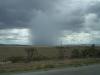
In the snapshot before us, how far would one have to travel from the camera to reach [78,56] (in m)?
65.8

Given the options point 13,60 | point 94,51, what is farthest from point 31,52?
point 94,51

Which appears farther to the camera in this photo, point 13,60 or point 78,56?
point 78,56

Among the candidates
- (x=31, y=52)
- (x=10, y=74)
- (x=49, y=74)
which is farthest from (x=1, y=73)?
(x=31, y=52)

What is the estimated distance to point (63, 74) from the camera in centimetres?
2820

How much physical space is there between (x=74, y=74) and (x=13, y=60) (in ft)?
80.4

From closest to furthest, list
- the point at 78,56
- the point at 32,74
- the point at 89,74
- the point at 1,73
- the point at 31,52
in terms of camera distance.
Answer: the point at 89,74, the point at 32,74, the point at 1,73, the point at 31,52, the point at 78,56

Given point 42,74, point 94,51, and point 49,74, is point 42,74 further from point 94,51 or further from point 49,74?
point 94,51

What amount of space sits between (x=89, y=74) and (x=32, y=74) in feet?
23.0

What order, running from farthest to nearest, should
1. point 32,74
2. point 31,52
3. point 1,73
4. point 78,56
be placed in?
point 78,56 → point 31,52 → point 1,73 → point 32,74

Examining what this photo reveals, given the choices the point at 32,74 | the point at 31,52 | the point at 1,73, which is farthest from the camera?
the point at 31,52

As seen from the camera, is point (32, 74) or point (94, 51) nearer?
point (32, 74)

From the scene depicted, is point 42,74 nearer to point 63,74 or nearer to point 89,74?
point 63,74

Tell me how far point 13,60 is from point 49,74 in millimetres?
22435

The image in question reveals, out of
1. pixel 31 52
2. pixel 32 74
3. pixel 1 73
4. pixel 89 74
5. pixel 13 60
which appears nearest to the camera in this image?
pixel 89 74
